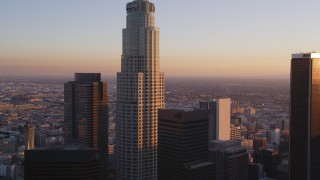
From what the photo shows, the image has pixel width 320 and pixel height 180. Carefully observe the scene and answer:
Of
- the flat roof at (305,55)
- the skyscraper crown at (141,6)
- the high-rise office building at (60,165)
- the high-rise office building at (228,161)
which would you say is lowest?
the high-rise office building at (228,161)

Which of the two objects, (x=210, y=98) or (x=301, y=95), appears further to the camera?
(x=210, y=98)

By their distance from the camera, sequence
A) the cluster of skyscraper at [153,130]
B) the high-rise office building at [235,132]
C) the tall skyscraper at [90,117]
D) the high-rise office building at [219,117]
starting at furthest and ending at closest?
the high-rise office building at [235,132], the high-rise office building at [219,117], the tall skyscraper at [90,117], the cluster of skyscraper at [153,130]

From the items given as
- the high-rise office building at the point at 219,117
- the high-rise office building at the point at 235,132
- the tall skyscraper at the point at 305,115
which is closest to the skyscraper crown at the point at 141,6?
the tall skyscraper at the point at 305,115

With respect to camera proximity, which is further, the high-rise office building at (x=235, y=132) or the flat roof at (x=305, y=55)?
the high-rise office building at (x=235, y=132)

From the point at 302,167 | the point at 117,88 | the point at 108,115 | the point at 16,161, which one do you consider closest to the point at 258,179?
the point at 302,167

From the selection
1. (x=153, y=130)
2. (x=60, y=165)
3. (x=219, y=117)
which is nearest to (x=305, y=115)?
(x=153, y=130)

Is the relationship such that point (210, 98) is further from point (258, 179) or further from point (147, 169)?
point (147, 169)

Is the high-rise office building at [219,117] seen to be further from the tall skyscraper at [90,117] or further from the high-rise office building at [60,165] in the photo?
the high-rise office building at [60,165]
